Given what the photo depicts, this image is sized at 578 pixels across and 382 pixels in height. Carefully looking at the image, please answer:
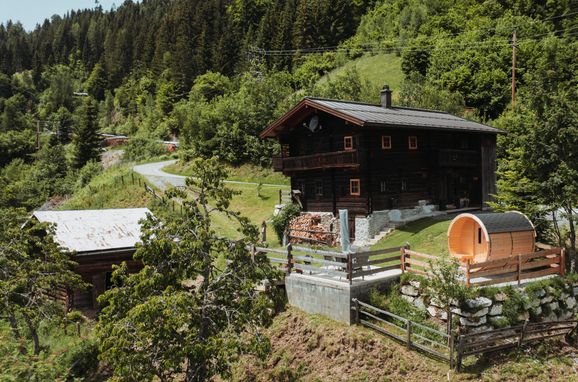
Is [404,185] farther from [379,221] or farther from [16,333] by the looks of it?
[16,333]

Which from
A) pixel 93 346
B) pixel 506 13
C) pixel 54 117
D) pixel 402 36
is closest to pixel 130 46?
pixel 54 117

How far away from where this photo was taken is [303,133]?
30.5m

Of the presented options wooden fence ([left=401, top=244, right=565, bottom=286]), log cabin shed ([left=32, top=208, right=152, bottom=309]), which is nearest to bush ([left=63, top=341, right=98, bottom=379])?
log cabin shed ([left=32, top=208, right=152, bottom=309])

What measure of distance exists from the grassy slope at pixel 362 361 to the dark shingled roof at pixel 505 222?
13.9ft

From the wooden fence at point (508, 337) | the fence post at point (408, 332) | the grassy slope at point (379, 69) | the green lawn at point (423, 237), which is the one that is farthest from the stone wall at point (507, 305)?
the grassy slope at point (379, 69)

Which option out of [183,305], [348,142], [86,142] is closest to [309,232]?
[348,142]

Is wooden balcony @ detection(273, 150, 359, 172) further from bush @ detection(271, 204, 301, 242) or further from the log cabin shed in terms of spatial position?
the log cabin shed

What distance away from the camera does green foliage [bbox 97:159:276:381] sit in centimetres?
1182

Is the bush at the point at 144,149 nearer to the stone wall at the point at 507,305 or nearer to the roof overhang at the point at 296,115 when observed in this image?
the roof overhang at the point at 296,115

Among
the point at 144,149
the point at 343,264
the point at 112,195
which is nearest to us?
the point at 343,264

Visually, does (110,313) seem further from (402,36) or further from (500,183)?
(402,36)

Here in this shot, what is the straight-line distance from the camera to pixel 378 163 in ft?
86.4

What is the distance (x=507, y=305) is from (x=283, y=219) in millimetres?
16141

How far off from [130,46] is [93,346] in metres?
118
